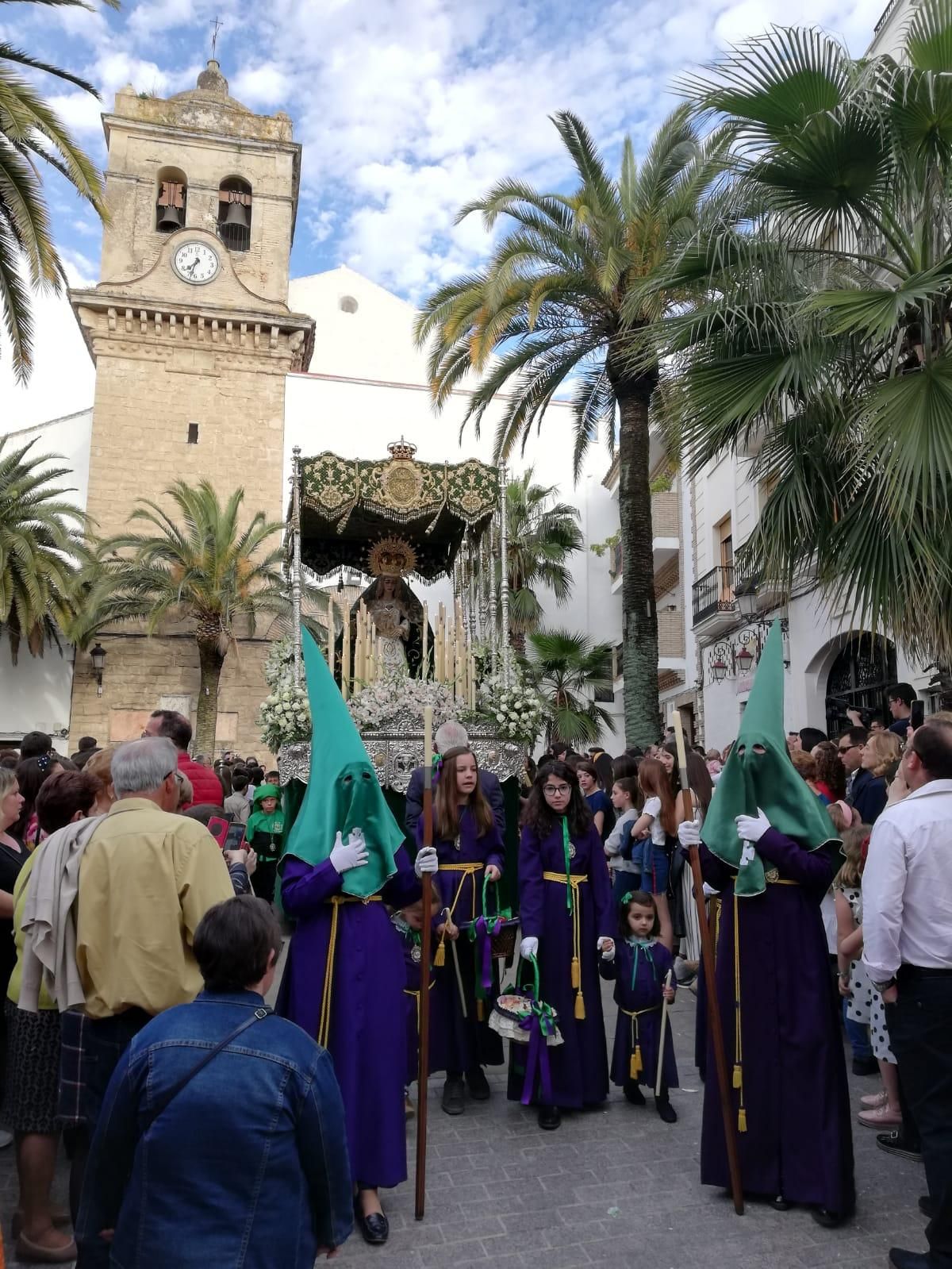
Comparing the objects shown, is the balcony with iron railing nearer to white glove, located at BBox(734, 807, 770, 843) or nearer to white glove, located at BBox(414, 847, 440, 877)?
white glove, located at BBox(734, 807, 770, 843)

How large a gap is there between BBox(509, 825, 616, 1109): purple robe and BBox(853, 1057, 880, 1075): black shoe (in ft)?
5.45

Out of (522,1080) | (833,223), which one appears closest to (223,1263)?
(522,1080)

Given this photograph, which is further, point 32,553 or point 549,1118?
point 32,553

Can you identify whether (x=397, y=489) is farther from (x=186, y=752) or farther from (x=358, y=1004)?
(x=358, y=1004)

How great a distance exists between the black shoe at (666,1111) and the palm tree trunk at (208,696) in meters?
18.9

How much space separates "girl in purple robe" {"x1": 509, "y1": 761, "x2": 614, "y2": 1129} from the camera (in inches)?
196

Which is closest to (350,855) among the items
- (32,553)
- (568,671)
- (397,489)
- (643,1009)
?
(643,1009)

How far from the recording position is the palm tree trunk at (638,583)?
1198 centimetres

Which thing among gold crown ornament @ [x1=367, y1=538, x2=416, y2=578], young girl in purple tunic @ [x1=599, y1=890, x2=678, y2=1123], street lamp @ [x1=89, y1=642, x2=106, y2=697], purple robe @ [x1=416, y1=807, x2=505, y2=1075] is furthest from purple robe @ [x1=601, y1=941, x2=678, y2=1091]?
street lamp @ [x1=89, y1=642, x2=106, y2=697]

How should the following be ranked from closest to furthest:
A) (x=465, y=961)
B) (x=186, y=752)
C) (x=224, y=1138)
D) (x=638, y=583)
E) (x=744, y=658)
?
(x=224, y=1138) < (x=465, y=961) < (x=186, y=752) < (x=638, y=583) < (x=744, y=658)

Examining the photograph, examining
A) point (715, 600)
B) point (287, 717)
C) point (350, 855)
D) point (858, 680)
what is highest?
point (715, 600)

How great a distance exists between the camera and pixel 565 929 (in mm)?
5129

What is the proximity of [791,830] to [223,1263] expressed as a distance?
2812 mm

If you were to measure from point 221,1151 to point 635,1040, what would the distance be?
3603mm
